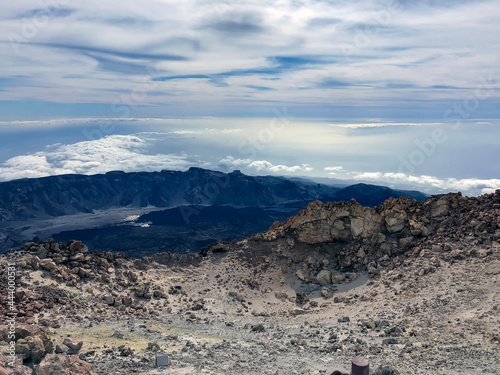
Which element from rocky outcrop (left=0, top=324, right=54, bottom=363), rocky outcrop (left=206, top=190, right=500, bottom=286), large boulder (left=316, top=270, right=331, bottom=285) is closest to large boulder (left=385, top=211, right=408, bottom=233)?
rocky outcrop (left=206, top=190, right=500, bottom=286)

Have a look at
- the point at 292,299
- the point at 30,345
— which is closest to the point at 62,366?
the point at 30,345

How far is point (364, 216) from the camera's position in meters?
36.7

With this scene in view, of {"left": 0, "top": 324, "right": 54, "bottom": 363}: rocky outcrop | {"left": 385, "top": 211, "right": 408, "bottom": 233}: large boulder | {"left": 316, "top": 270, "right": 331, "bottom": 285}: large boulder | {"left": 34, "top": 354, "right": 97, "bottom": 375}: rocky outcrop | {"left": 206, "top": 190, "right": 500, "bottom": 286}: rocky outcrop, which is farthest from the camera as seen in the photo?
{"left": 385, "top": 211, "right": 408, "bottom": 233}: large boulder

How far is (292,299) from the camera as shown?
32906 mm

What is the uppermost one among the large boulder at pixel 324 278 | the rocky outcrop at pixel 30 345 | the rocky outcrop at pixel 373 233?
the rocky outcrop at pixel 373 233

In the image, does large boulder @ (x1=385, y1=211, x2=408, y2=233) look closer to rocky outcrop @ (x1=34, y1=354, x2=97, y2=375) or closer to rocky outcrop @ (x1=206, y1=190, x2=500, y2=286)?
rocky outcrop @ (x1=206, y1=190, x2=500, y2=286)

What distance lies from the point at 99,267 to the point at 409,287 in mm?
23376

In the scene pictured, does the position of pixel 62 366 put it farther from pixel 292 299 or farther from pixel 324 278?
pixel 324 278

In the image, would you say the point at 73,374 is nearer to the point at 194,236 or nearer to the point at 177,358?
the point at 177,358

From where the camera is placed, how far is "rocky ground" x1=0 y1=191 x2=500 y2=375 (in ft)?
61.7

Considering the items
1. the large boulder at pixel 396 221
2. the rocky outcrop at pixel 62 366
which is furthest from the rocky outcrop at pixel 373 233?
the rocky outcrop at pixel 62 366

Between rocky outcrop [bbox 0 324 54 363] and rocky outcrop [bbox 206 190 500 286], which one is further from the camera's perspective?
rocky outcrop [bbox 206 190 500 286]

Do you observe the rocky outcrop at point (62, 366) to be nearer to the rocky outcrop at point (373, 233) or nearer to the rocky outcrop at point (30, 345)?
the rocky outcrop at point (30, 345)

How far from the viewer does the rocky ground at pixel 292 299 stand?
18.8m
